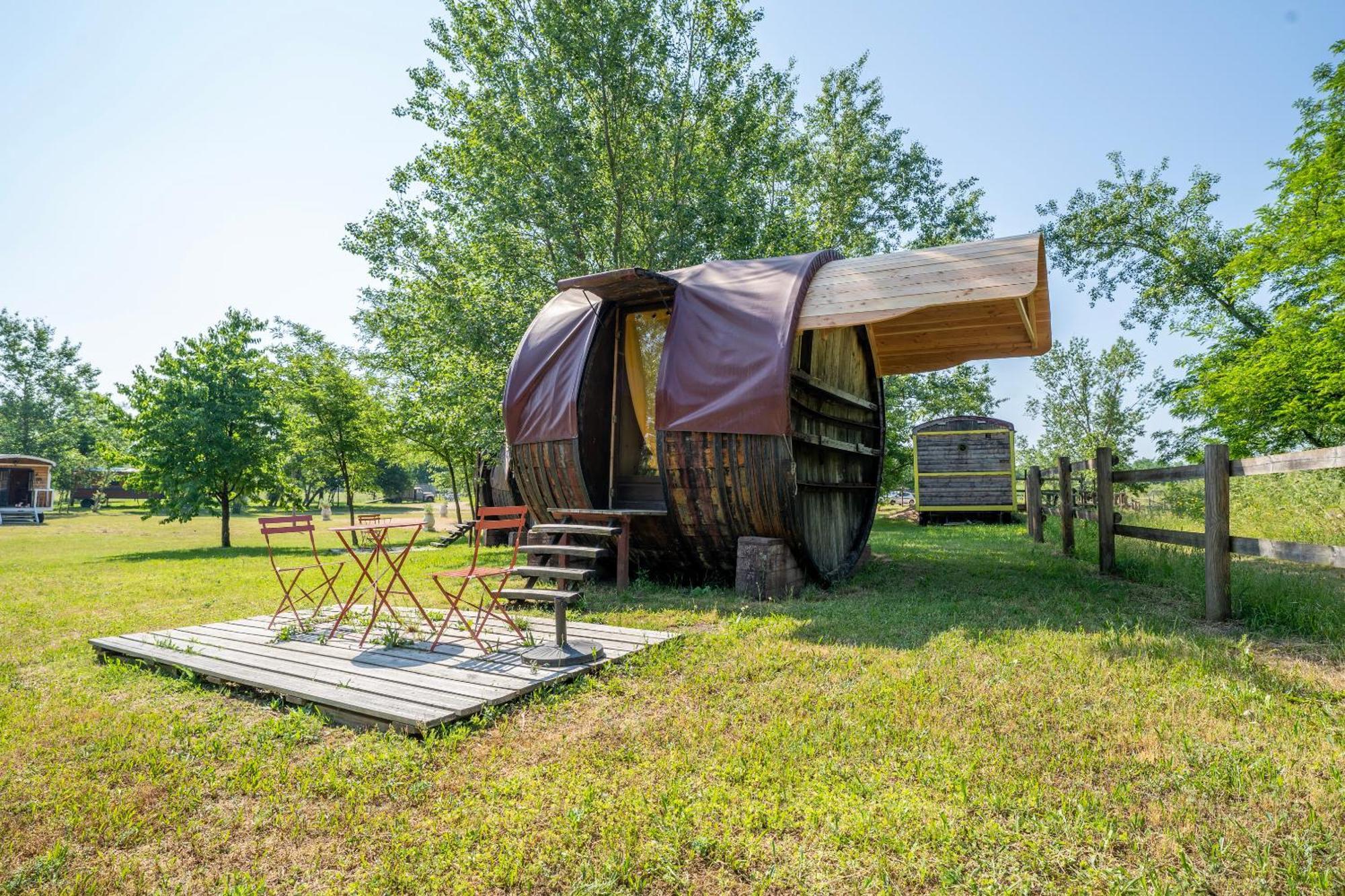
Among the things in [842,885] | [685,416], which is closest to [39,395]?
[685,416]

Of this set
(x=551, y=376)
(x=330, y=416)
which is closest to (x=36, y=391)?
(x=330, y=416)

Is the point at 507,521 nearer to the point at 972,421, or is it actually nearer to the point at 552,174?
the point at 552,174

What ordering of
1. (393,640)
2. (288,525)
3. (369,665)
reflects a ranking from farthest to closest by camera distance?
(288,525) < (393,640) < (369,665)

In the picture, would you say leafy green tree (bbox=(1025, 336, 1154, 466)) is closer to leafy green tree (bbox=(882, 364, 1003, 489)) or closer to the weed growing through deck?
leafy green tree (bbox=(882, 364, 1003, 489))

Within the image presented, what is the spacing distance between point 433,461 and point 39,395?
139 feet

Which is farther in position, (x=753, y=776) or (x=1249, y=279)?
(x=1249, y=279)

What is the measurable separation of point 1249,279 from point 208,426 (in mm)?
24416

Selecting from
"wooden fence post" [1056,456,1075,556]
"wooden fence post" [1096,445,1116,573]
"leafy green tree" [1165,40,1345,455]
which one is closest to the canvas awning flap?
"wooden fence post" [1096,445,1116,573]

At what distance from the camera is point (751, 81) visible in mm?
15430

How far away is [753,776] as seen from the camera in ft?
9.75

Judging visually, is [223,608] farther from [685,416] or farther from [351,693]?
[685,416]

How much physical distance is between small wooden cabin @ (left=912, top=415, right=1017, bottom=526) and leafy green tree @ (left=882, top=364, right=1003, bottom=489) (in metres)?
1.38

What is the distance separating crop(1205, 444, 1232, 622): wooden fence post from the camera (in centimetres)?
536

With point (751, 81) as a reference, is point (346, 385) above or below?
below
